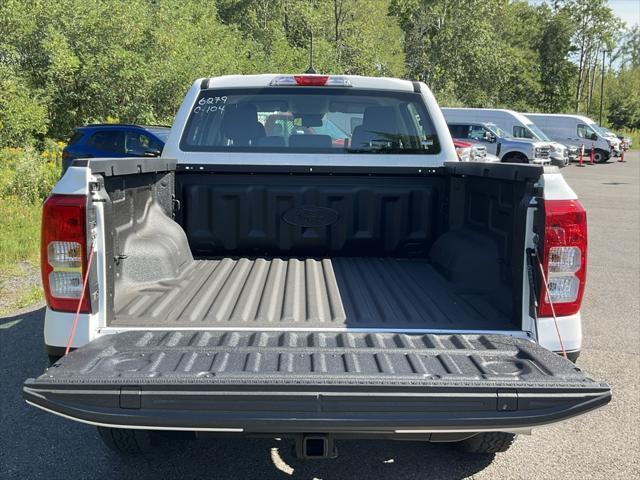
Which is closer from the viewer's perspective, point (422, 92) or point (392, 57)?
point (422, 92)

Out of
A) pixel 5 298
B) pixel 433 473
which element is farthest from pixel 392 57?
pixel 433 473

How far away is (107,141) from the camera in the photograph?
13250 mm

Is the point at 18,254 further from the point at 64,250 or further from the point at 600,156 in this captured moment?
the point at 600,156

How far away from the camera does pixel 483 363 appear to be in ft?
7.70

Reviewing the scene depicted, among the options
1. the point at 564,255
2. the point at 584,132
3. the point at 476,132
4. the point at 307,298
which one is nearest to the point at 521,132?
the point at 476,132

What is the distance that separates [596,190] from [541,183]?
1958 centimetres

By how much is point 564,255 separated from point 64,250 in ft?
7.13

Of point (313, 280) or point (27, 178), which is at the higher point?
point (313, 280)

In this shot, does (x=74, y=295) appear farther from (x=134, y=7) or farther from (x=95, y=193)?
(x=134, y=7)

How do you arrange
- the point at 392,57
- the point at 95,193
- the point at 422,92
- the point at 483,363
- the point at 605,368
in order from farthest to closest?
1. the point at 392,57
2. the point at 605,368
3. the point at 422,92
4. the point at 95,193
5. the point at 483,363

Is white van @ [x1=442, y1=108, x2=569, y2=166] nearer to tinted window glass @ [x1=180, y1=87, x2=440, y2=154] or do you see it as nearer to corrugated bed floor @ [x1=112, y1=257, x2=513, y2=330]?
tinted window glass @ [x1=180, y1=87, x2=440, y2=154]

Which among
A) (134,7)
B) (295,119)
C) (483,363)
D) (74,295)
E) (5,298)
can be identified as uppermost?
(134,7)

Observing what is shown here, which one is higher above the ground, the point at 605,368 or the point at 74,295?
the point at 74,295

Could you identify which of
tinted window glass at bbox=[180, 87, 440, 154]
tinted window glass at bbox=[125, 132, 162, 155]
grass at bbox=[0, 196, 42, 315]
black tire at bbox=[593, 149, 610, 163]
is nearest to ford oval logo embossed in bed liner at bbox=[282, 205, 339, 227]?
tinted window glass at bbox=[180, 87, 440, 154]
